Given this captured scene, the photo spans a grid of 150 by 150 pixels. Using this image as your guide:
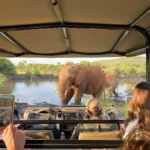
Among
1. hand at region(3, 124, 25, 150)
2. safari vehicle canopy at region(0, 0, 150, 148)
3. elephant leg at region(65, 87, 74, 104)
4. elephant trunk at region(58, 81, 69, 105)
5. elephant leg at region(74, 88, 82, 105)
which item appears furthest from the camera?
elephant leg at region(65, 87, 74, 104)

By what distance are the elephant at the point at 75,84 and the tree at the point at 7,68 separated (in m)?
1.42

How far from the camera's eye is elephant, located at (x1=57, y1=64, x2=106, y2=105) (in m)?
8.89

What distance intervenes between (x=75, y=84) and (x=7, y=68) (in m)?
1.91

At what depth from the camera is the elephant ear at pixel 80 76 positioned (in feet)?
29.5

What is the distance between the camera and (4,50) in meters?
4.77

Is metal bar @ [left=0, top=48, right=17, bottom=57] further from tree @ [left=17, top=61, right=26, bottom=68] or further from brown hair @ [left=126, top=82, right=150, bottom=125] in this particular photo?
brown hair @ [left=126, top=82, right=150, bottom=125]

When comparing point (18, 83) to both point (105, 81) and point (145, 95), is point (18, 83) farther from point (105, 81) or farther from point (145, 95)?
point (145, 95)

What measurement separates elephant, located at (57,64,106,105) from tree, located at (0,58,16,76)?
4.66ft

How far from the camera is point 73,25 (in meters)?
3.09

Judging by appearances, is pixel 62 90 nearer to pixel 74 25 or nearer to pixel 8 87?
pixel 8 87

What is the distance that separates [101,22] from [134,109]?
1.20 metres

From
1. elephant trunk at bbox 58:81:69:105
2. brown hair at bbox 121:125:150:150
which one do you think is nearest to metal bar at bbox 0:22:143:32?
brown hair at bbox 121:125:150:150

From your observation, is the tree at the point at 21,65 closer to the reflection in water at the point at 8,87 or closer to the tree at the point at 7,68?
the tree at the point at 7,68

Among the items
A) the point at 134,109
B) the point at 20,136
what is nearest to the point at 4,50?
the point at 134,109
